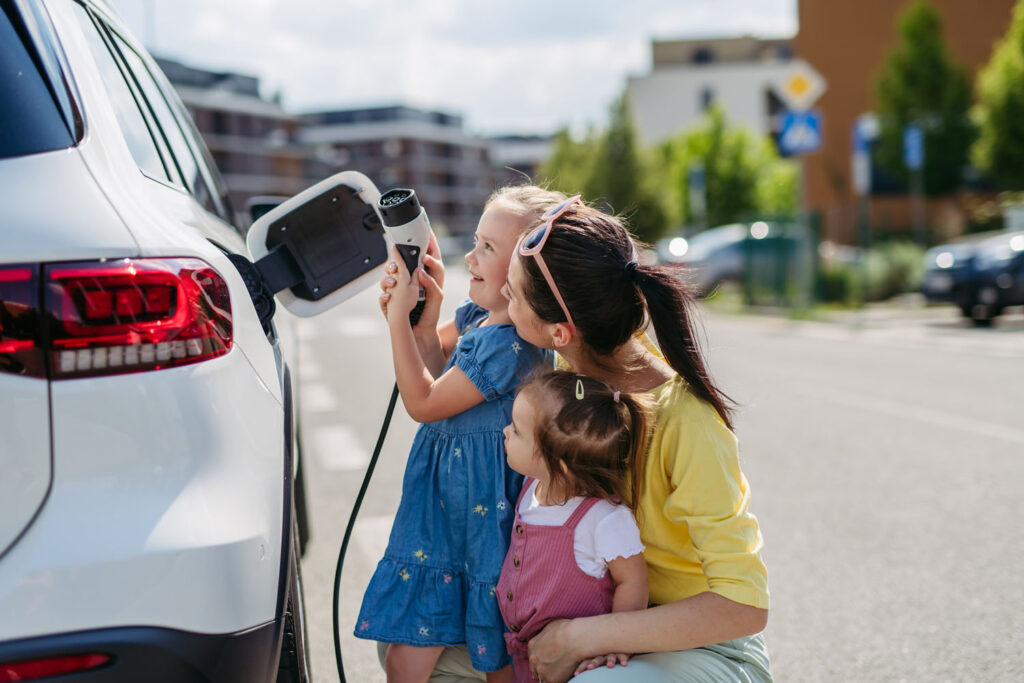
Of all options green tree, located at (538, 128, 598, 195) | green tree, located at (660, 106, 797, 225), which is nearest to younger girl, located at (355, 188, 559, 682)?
green tree, located at (538, 128, 598, 195)

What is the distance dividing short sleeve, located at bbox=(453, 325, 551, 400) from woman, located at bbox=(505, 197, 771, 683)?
0.11 m

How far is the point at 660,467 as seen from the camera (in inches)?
78.0

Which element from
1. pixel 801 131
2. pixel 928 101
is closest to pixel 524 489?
pixel 801 131

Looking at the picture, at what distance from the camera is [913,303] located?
21422 mm

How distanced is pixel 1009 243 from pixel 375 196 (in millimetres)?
14789

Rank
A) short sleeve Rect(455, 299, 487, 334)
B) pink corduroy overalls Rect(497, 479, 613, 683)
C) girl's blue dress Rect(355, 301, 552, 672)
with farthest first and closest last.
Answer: short sleeve Rect(455, 299, 487, 334) < girl's blue dress Rect(355, 301, 552, 672) < pink corduroy overalls Rect(497, 479, 613, 683)

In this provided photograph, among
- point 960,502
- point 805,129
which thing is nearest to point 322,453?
point 960,502

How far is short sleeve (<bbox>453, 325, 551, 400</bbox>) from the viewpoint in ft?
7.08

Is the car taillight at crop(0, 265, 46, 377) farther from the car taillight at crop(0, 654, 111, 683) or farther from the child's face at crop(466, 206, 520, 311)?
the child's face at crop(466, 206, 520, 311)

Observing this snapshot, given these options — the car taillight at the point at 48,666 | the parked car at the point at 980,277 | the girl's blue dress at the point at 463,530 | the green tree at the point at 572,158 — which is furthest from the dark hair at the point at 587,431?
the green tree at the point at 572,158

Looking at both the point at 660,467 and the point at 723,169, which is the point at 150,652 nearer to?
the point at 660,467

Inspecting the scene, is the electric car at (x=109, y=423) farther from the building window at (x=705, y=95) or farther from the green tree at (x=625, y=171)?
the building window at (x=705, y=95)

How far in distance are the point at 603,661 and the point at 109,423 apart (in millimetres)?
1009

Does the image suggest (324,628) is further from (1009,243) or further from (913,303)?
(913,303)
